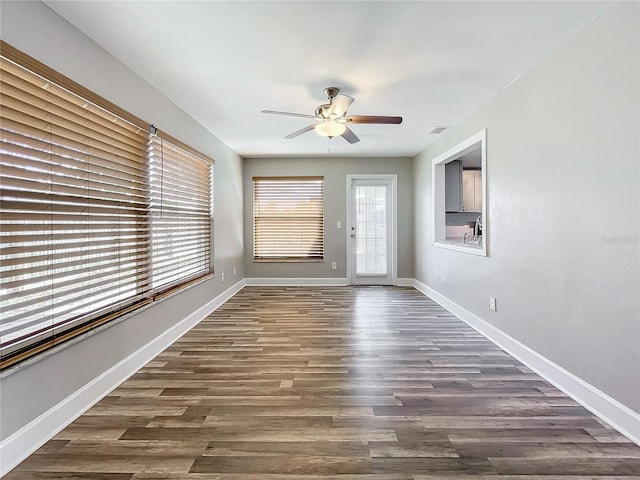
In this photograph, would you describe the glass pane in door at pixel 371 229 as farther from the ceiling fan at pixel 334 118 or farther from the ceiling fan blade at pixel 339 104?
the ceiling fan blade at pixel 339 104

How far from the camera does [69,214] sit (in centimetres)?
188

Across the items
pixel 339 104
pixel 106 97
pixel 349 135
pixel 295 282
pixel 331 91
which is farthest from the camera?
pixel 295 282

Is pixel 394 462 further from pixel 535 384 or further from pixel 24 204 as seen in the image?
pixel 24 204

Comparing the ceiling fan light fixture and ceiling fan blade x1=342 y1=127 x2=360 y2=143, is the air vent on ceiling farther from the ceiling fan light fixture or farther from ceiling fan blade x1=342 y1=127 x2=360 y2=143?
the ceiling fan light fixture

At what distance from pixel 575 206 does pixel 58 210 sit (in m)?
3.12

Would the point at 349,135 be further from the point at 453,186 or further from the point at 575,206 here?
the point at 453,186

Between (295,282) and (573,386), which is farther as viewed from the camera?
(295,282)

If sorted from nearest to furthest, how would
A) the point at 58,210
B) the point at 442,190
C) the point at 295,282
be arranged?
the point at 58,210 → the point at 442,190 → the point at 295,282

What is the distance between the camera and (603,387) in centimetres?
189

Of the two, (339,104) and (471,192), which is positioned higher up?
(339,104)

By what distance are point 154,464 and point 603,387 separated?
2.47 m

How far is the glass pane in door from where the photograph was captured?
5930mm

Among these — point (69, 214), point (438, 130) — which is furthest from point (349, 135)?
point (69, 214)

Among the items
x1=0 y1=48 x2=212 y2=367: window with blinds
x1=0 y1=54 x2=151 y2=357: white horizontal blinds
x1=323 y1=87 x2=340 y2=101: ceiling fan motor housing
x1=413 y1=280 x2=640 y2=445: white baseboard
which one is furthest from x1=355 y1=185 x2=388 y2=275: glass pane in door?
x1=0 y1=54 x2=151 y2=357: white horizontal blinds
